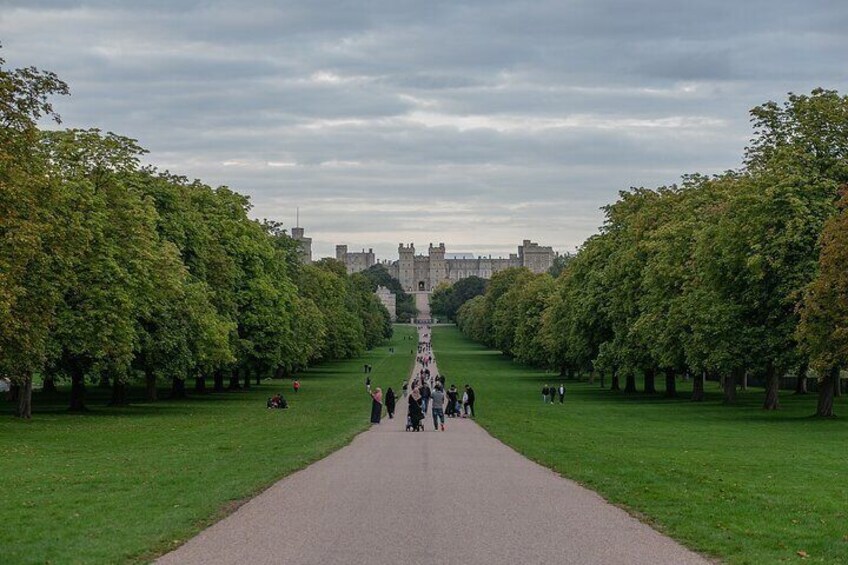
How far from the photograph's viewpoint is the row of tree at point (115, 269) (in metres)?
34.2

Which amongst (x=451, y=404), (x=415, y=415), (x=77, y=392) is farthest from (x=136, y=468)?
(x=451, y=404)

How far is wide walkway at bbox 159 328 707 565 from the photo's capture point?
1287 centimetres

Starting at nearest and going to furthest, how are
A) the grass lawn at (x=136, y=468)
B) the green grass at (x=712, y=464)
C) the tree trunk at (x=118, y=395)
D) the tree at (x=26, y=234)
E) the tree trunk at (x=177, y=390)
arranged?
the grass lawn at (x=136, y=468) → the green grass at (x=712, y=464) → the tree at (x=26, y=234) → the tree trunk at (x=118, y=395) → the tree trunk at (x=177, y=390)

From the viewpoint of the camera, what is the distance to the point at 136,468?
22922 millimetres

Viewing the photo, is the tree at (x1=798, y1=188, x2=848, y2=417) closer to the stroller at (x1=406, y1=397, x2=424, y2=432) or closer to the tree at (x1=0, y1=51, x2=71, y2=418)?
the stroller at (x1=406, y1=397, x2=424, y2=432)

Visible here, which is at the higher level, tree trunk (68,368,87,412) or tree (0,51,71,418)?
tree (0,51,71,418)

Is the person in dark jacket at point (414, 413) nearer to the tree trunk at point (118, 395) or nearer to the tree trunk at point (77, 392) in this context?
the tree trunk at point (77, 392)

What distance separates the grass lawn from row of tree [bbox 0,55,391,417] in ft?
7.92

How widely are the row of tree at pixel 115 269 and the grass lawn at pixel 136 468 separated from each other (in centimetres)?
241

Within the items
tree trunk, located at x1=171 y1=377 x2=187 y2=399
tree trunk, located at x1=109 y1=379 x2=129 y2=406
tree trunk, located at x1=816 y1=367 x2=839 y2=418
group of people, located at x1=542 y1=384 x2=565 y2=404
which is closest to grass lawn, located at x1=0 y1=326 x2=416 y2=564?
tree trunk, located at x1=109 y1=379 x2=129 y2=406

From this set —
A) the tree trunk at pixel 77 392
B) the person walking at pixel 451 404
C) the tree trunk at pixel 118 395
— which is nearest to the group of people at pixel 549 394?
the person walking at pixel 451 404

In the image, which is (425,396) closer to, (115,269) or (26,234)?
(115,269)

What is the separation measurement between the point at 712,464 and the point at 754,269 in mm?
18239

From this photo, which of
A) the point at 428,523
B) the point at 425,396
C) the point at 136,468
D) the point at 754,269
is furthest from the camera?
the point at 425,396
